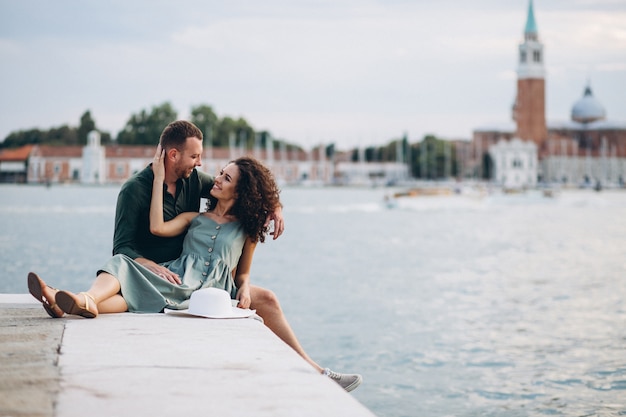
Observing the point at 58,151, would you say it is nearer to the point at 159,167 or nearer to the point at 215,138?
the point at 215,138

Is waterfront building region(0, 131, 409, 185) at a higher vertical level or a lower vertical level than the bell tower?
lower

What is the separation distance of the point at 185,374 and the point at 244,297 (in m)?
1.04

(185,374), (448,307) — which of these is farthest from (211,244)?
(448,307)

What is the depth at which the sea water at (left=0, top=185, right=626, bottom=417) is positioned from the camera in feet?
18.5

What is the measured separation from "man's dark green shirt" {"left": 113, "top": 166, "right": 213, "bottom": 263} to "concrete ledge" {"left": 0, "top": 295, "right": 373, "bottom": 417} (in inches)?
19.4

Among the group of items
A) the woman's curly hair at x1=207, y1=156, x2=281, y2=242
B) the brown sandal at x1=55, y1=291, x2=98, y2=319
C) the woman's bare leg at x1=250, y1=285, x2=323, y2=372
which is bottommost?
the woman's bare leg at x1=250, y1=285, x2=323, y2=372

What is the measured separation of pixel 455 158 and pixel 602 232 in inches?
2654

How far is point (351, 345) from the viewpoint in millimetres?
7441

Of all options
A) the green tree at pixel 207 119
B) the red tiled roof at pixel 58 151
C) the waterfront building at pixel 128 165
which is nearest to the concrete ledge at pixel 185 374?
the waterfront building at pixel 128 165

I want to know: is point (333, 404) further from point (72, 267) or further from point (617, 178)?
point (617, 178)

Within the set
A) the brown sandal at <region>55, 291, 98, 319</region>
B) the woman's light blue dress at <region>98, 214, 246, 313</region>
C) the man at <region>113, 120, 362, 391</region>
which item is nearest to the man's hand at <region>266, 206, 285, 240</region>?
the man at <region>113, 120, 362, 391</region>

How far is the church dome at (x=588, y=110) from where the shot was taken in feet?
334

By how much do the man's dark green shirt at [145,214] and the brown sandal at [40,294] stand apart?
44 centimetres

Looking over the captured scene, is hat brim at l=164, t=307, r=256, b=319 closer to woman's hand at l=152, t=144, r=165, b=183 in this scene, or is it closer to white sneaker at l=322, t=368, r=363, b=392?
white sneaker at l=322, t=368, r=363, b=392
